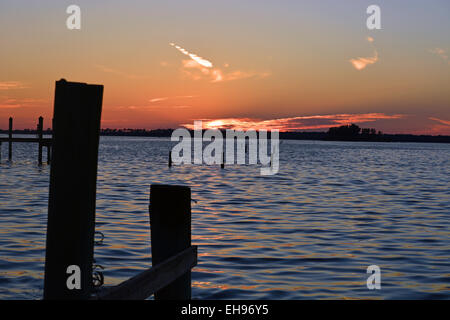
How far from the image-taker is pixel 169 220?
591 centimetres

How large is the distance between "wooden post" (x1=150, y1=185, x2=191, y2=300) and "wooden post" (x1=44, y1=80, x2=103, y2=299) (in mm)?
2144

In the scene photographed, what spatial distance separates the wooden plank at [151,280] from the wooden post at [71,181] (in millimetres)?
416

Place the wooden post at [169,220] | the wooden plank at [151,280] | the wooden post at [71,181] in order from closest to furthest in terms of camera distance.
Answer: the wooden post at [71,181] < the wooden plank at [151,280] < the wooden post at [169,220]

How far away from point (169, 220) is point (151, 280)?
1175mm

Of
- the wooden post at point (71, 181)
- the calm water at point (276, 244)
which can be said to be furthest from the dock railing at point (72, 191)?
the calm water at point (276, 244)

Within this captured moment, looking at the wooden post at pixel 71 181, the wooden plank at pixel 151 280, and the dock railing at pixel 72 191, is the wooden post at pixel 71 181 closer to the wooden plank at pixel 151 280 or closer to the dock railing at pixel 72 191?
the dock railing at pixel 72 191

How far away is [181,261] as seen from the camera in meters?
5.74

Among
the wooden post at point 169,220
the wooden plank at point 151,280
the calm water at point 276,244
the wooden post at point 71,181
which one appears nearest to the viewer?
the wooden post at point 71,181

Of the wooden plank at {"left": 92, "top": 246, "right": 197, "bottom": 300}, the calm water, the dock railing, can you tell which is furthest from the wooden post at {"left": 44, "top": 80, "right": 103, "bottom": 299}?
the calm water

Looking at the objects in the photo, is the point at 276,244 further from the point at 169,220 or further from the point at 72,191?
the point at 72,191

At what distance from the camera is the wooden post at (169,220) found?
19.3ft

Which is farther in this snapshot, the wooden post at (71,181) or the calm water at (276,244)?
the calm water at (276,244)

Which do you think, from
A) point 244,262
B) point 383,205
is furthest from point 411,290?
point 383,205

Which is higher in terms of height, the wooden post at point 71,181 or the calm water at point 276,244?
the wooden post at point 71,181
